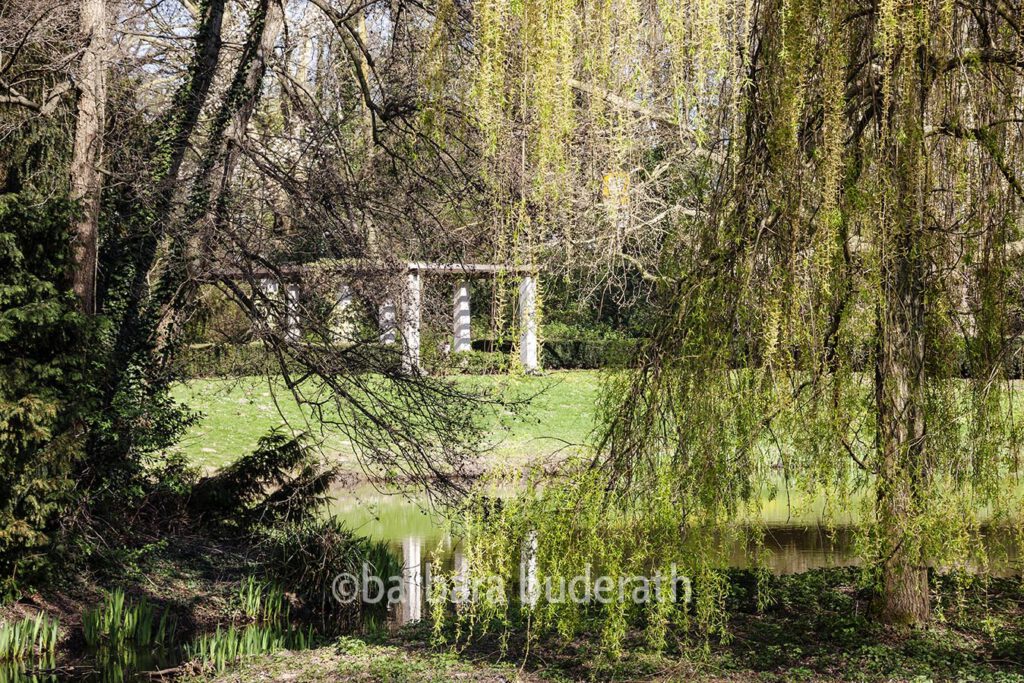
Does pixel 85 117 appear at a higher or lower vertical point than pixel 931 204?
higher

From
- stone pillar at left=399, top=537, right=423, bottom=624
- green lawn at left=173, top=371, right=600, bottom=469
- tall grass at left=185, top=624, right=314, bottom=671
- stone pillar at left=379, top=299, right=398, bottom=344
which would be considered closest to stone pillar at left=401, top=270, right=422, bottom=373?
stone pillar at left=379, top=299, right=398, bottom=344

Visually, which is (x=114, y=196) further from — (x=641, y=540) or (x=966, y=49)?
(x=966, y=49)

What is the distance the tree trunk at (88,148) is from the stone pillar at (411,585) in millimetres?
3147

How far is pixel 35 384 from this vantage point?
6.99 m

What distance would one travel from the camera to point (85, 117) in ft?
24.6

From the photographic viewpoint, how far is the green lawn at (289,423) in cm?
1278

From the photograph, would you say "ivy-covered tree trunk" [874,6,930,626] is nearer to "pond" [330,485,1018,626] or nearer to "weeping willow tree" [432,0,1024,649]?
"weeping willow tree" [432,0,1024,649]

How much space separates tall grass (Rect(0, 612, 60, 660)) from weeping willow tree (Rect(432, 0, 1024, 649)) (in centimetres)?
333

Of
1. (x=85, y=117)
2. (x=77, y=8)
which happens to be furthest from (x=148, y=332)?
(x=77, y=8)

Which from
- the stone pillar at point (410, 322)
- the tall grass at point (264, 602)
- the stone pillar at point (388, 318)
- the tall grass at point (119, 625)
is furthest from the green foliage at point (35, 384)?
the stone pillar at point (410, 322)

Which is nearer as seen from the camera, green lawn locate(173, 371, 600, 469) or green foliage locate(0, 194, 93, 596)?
green foliage locate(0, 194, 93, 596)

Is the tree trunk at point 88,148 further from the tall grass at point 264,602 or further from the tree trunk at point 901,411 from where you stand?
the tree trunk at point 901,411

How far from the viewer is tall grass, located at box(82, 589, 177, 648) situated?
23.1 ft

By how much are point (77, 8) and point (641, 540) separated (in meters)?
5.53
